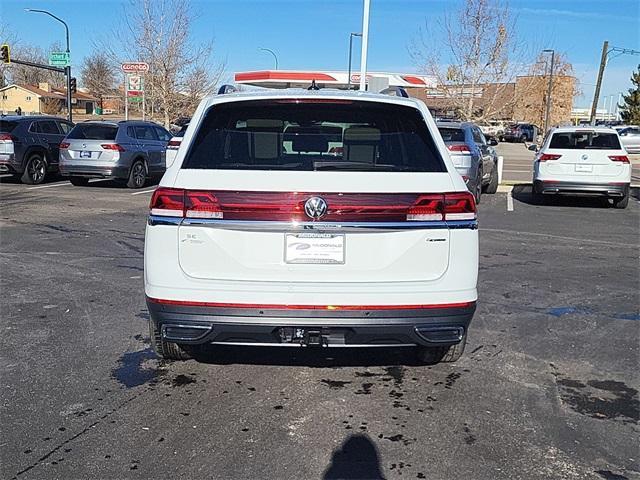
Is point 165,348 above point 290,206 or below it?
below

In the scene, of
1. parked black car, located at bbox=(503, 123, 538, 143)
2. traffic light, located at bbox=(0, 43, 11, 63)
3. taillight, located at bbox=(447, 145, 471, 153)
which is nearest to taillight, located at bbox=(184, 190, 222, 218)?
taillight, located at bbox=(447, 145, 471, 153)

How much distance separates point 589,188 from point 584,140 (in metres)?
1.04

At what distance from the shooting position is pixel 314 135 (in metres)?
4.34

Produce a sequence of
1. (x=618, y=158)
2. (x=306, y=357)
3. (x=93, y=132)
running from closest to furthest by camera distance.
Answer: (x=306, y=357) → (x=618, y=158) → (x=93, y=132)

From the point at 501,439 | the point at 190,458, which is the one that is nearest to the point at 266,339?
the point at 190,458

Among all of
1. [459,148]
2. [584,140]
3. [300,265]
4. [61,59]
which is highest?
[61,59]

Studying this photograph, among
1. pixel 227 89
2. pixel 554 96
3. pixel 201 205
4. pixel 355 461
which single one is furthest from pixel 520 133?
pixel 355 461

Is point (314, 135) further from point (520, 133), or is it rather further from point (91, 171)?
point (520, 133)

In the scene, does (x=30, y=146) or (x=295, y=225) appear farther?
(x=30, y=146)

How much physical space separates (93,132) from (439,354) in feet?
44.5

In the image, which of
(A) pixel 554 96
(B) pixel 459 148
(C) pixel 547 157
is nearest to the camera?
(B) pixel 459 148

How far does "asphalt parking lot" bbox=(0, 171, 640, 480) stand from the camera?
339 cm

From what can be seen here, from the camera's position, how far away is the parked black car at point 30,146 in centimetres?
1628

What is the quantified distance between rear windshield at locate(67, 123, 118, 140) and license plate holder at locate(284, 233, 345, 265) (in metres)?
13.6
